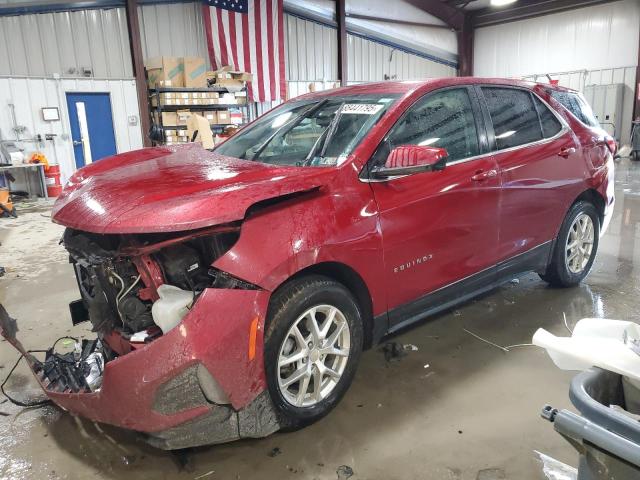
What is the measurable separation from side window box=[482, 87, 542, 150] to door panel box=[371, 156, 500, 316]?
0.88 ft

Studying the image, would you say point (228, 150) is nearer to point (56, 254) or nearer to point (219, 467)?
point (219, 467)

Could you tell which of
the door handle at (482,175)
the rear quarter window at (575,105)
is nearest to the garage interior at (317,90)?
the rear quarter window at (575,105)

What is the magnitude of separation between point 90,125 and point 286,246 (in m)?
9.80

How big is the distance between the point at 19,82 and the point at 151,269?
9.42 meters

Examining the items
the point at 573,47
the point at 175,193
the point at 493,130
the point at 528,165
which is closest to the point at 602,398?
the point at 175,193

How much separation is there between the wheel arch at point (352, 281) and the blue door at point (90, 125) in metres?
9.46

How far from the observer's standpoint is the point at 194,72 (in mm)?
10219

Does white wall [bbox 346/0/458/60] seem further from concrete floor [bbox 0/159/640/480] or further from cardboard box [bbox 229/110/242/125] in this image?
concrete floor [bbox 0/159/640/480]

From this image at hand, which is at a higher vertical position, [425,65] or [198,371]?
[425,65]

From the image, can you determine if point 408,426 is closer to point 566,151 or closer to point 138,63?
point 566,151

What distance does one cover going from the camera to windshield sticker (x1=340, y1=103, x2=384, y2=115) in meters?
2.48

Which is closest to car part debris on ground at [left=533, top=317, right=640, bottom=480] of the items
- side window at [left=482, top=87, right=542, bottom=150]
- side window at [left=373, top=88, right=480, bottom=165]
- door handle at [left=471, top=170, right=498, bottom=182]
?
side window at [left=373, top=88, right=480, bottom=165]

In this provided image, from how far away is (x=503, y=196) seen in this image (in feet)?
9.29

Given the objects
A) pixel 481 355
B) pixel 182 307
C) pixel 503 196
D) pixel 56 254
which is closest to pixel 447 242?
pixel 503 196
